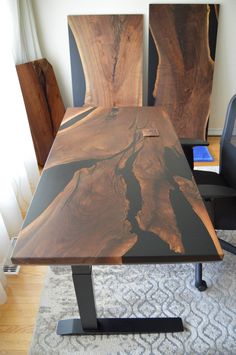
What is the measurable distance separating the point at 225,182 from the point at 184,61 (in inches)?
62.0

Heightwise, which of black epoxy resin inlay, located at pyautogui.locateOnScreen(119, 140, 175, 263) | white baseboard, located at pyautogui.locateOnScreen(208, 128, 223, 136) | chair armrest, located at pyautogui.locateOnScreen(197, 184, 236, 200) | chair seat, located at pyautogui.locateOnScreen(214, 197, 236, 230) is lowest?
white baseboard, located at pyautogui.locateOnScreen(208, 128, 223, 136)

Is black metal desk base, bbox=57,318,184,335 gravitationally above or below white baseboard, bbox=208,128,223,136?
below

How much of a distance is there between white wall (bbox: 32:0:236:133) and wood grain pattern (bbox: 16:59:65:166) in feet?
0.48

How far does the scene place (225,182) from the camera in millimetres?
1491

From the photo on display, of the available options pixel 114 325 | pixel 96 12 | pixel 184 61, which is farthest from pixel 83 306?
pixel 96 12

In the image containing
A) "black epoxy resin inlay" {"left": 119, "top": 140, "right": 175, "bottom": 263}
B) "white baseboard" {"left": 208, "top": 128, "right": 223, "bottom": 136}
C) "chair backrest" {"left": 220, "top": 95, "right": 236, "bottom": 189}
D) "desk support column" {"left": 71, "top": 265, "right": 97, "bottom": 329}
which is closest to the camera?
"black epoxy resin inlay" {"left": 119, "top": 140, "right": 175, "bottom": 263}

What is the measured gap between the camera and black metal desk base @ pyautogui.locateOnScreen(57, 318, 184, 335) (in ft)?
4.25

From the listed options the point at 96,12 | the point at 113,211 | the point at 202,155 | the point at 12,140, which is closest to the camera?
the point at 113,211

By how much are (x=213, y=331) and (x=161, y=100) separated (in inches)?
81.9

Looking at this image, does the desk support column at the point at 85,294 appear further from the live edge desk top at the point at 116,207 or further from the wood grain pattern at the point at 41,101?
the wood grain pattern at the point at 41,101

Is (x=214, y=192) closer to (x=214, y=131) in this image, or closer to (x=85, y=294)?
(x=85, y=294)

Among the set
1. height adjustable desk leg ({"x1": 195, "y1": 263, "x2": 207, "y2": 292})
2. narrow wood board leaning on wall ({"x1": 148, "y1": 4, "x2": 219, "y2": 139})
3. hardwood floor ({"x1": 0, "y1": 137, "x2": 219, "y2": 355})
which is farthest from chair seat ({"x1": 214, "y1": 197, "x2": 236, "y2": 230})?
narrow wood board leaning on wall ({"x1": 148, "y1": 4, "x2": 219, "y2": 139})

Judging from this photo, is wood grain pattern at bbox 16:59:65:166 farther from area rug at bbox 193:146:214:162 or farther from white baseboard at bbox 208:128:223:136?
white baseboard at bbox 208:128:223:136

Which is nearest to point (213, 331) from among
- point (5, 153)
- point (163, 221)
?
point (163, 221)
